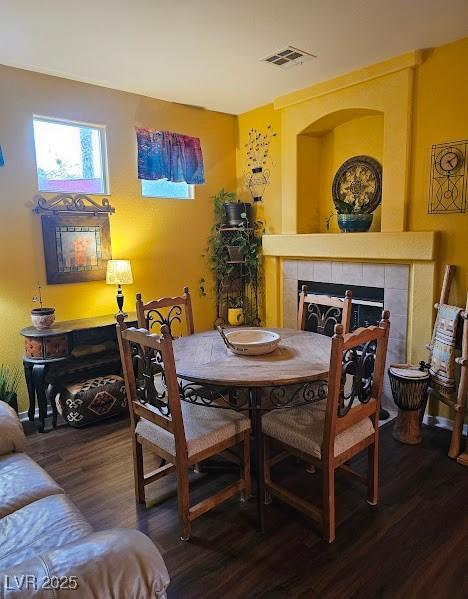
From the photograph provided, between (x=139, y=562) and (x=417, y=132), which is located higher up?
(x=417, y=132)

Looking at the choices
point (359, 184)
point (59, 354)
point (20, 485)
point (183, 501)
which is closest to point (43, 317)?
point (59, 354)

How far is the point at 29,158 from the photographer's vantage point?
323 cm

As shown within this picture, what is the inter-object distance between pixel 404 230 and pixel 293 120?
155 cm

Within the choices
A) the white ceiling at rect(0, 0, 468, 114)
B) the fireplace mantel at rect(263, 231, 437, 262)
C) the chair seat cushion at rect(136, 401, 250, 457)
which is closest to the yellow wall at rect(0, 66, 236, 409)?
the white ceiling at rect(0, 0, 468, 114)

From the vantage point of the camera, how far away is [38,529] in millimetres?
1458

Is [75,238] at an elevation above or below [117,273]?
above

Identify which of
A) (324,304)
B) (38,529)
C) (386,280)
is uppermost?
(386,280)

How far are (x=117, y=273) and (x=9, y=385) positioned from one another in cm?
122

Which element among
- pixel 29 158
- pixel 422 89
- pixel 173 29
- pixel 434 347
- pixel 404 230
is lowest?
pixel 434 347

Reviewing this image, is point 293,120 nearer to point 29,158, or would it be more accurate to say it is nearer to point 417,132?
point 417,132

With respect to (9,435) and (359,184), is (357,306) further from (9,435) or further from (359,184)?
(9,435)

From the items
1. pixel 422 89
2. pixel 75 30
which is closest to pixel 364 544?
pixel 422 89

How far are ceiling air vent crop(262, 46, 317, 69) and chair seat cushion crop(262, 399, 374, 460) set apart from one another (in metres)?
2.47

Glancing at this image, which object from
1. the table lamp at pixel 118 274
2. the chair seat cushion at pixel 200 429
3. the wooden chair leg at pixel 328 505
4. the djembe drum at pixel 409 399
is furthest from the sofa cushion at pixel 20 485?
the djembe drum at pixel 409 399
